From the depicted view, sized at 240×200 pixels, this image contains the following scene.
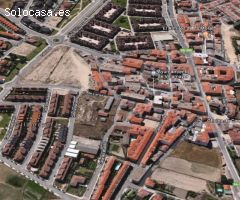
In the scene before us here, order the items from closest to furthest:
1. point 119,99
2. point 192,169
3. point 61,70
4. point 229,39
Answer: point 192,169, point 119,99, point 61,70, point 229,39

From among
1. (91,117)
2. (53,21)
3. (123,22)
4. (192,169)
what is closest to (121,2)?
(123,22)

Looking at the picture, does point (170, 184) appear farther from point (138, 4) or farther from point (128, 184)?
point (138, 4)

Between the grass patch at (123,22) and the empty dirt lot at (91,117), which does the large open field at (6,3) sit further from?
the empty dirt lot at (91,117)

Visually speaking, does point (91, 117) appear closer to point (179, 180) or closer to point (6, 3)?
point (179, 180)

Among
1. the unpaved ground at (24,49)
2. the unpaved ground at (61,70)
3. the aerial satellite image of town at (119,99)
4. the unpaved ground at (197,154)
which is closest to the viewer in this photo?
the aerial satellite image of town at (119,99)

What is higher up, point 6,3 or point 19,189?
point 6,3

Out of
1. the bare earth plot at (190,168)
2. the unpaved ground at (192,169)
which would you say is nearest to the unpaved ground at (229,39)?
the bare earth plot at (190,168)
